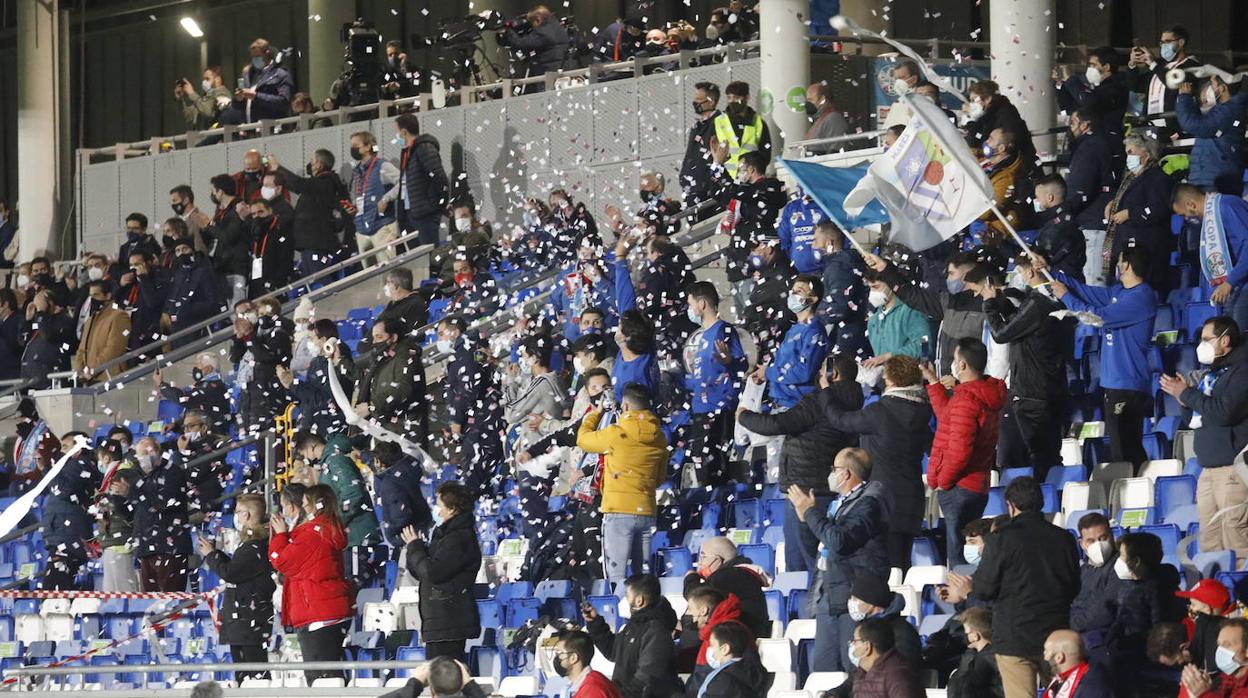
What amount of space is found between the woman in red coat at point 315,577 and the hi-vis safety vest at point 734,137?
206 inches

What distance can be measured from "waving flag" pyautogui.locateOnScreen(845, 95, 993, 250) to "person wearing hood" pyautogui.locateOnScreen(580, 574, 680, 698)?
10.7 feet

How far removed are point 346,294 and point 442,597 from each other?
28.1 feet

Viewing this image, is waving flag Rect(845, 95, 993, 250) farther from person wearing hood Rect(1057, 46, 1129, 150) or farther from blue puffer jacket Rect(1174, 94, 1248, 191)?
blue puffer jacket Rect(1174, 94, 1248, 191)

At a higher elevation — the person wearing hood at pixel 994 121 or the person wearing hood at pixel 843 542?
the person wearing hood at pixel 994 121

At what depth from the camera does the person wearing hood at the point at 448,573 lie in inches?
480

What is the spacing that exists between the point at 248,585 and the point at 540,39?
9502 millimetres

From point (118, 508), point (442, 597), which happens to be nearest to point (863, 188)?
point (442, 597)

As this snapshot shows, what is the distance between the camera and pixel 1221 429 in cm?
1072

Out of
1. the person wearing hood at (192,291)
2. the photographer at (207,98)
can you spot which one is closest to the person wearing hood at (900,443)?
the person wearing hood at (192,291)

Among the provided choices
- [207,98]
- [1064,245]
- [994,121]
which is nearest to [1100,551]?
[1064,245]

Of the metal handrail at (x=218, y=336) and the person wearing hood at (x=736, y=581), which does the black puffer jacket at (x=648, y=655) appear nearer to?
the person wearing hood at (x=736, y=581)

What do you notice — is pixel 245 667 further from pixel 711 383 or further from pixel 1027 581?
pixel 1027 581

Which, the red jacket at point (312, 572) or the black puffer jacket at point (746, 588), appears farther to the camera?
the red jacket at point (312, 572)

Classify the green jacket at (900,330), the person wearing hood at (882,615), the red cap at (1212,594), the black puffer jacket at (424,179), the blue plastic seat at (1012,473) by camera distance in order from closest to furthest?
the red cap at (1212,594)
the person wearing hood at (882,615)
the blue plastic seat at (1012,473)
the green jacket at (900,330)
the black puffer jacket at (424,179)
